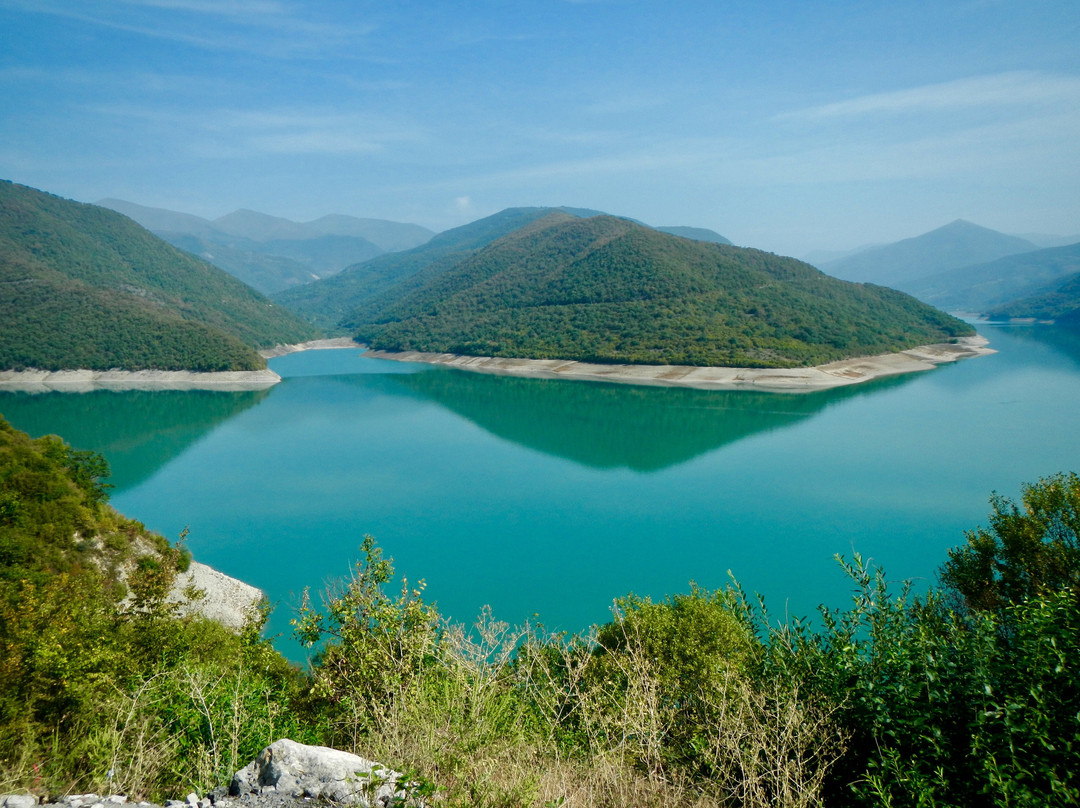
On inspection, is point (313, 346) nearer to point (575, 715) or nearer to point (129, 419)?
point (129, 419)

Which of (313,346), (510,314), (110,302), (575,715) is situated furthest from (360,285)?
(575,715)

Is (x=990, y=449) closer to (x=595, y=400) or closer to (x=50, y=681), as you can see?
(x=595, y=400)

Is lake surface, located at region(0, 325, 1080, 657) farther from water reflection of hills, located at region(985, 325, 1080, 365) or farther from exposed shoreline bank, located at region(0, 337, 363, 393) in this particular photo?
water reflection of hills, located at region(985, 325, 1080, 365)

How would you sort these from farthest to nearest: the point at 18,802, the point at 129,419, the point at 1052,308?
the point at 1052,308, the point at 129,419, the point at 18,802

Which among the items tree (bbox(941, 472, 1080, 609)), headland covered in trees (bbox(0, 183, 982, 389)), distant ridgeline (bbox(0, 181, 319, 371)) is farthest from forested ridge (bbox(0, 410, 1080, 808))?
distant ridgeline (bbox(0, 181, 319, 371))

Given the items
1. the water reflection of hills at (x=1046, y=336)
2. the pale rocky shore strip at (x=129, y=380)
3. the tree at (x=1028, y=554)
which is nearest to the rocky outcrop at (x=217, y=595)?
the tree at (x=1028, y=554)
